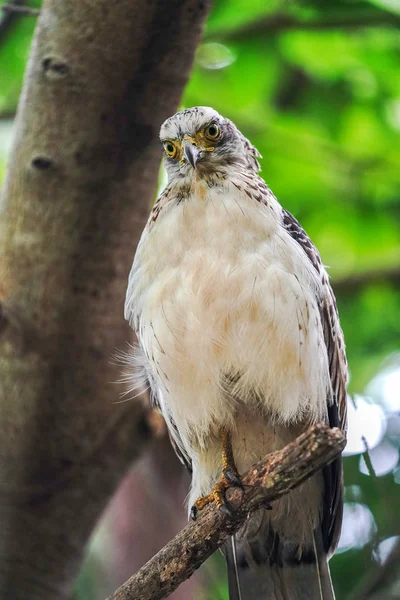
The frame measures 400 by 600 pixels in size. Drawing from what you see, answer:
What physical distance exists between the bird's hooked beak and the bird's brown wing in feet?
1.95

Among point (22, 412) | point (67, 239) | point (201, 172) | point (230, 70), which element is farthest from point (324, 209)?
point (22, 412)

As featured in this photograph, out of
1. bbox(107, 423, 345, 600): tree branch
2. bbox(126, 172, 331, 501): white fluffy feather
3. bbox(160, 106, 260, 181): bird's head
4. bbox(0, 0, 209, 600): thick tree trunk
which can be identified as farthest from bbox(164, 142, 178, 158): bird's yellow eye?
bbox(107, 423, 345, 600): tree branch

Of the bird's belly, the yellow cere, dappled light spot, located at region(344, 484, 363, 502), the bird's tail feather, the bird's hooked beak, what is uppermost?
the yellow cere

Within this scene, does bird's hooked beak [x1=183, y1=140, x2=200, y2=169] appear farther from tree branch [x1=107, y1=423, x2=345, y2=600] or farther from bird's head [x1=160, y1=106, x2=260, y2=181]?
tree branch [x1=107, y1=423, x2=345, y2=600]

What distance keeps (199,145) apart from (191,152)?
0.18m

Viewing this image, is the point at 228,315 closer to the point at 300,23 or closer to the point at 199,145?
the point at 199,145

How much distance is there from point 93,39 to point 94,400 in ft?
6.95

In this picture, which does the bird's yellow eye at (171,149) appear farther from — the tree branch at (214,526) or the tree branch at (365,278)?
the tree branch at (365,278)

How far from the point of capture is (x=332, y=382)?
15.7 ft

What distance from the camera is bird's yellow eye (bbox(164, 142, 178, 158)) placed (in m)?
4.98

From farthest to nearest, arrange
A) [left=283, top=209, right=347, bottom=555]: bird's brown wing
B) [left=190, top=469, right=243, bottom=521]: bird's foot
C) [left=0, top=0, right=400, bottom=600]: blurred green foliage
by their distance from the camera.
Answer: [left=0, top=0, right=400, bottom=600]: blurred green foliage, [left=283, top=209, right=347, bottom=555]: bird's brown wing, [left=190, top=469, right=243, bottom=521]: bird's foot

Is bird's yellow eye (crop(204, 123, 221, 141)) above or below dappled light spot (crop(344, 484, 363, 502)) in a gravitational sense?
above

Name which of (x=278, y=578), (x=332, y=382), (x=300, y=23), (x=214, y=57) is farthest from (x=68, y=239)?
(x=214, y=57)

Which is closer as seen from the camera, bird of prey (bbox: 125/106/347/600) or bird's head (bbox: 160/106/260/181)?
bird of prey (bbox: 125/106/347/600)
